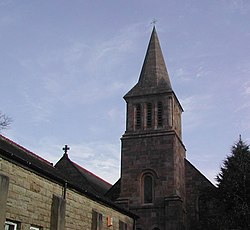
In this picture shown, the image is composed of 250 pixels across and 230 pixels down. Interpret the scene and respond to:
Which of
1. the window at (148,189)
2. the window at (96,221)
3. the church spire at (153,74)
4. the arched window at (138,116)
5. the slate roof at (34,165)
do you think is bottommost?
the window at (96,221)

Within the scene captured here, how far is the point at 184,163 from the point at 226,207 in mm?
9107

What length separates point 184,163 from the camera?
3531 cm

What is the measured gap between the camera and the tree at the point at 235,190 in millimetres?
25125

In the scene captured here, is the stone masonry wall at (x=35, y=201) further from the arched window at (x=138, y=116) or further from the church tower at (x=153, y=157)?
the arched window at (x=138, y=116)

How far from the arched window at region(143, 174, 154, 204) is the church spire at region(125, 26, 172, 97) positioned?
6547mm

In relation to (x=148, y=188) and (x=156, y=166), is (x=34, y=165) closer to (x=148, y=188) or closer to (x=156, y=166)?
(x=148, y=188)

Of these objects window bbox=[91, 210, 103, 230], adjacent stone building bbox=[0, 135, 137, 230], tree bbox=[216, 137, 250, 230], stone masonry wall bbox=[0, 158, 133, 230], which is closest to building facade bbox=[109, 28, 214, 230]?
tree bbox=[216, 137, 250, 230]

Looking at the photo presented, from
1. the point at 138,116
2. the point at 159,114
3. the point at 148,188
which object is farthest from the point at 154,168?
the point at 138,116

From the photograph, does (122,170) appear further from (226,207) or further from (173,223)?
(226,207)

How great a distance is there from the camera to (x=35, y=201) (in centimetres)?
1595

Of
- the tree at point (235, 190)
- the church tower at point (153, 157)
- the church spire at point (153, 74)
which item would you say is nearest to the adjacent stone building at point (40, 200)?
the tree at point (235, 190)

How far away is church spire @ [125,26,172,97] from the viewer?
35250 mm

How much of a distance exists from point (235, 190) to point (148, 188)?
7.99 m

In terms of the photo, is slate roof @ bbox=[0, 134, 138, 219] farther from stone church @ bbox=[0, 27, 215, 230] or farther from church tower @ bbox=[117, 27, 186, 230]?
church tower @ bbox=[117, 27, 186, 230]
